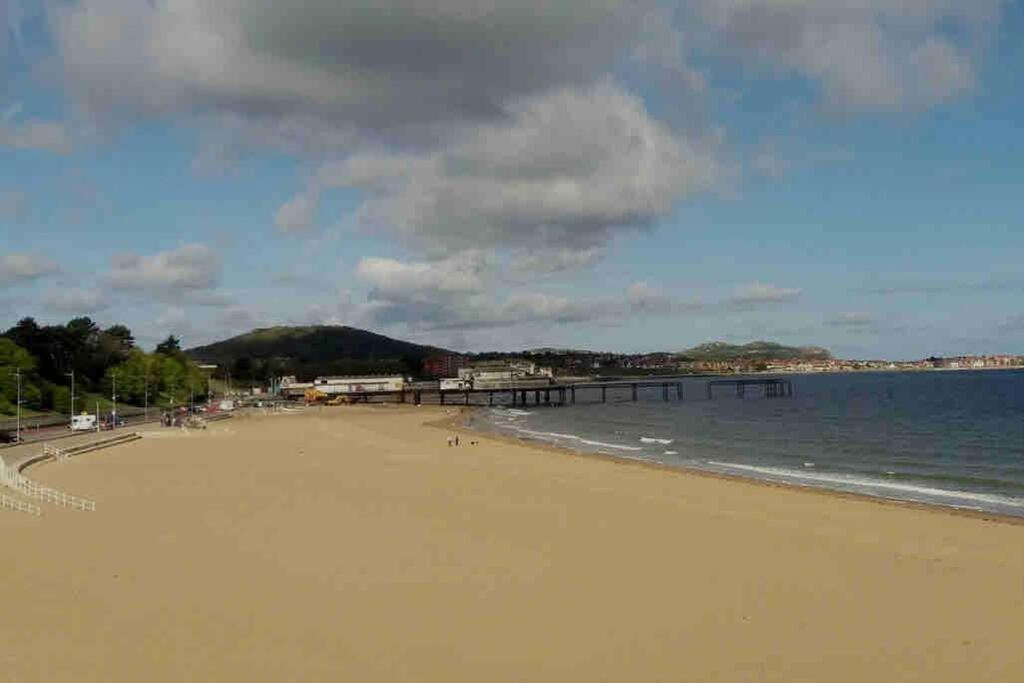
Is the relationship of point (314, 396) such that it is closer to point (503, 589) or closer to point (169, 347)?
point (169, 347)

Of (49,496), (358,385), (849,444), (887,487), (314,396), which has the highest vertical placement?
(358,385)

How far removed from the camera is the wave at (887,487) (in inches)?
989

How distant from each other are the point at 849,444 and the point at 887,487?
17990 millimetres

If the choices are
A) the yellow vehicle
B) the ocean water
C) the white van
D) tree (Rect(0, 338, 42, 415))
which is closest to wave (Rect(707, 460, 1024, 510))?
the ocean water

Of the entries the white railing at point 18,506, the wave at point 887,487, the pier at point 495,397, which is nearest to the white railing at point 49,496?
the white railing at point 18,506

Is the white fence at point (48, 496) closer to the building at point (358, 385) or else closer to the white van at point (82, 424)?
the white van at point (82, 424)

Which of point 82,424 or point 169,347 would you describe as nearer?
point 82,424

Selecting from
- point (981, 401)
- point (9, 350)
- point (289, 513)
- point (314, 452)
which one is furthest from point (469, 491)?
point (981, 401)

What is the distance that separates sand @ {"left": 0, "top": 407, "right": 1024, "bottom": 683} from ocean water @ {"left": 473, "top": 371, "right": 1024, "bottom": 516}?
674 centimetres

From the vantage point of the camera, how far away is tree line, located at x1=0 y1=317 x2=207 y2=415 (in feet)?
222

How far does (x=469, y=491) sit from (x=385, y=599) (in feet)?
44.0

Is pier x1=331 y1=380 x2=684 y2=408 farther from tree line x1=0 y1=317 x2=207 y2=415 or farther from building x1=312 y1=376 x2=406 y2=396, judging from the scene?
tree line x1=0 y1=317 x2=207 y2=415

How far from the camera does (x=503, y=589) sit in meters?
12.8

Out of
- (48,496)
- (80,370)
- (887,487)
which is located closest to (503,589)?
(48,496)
